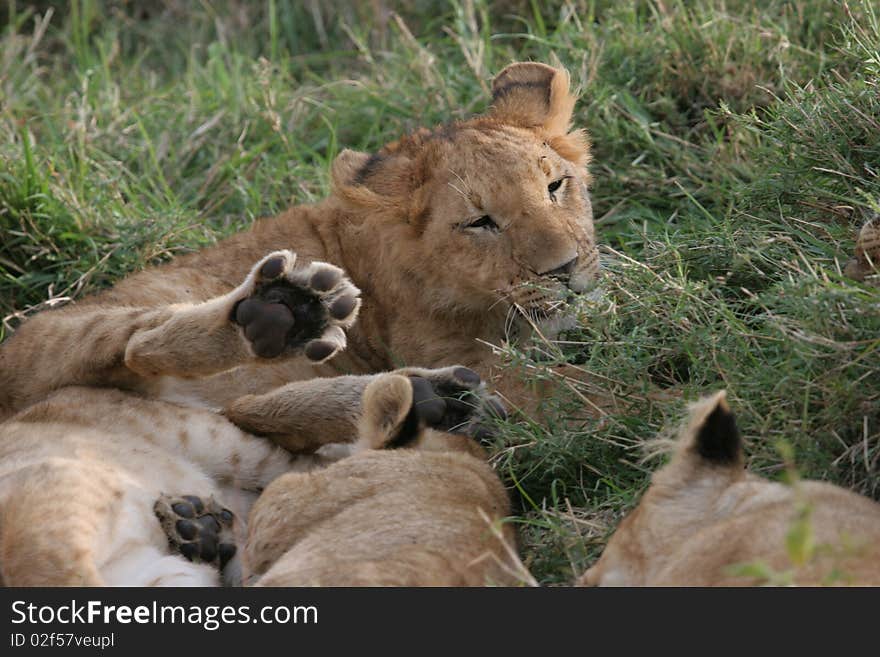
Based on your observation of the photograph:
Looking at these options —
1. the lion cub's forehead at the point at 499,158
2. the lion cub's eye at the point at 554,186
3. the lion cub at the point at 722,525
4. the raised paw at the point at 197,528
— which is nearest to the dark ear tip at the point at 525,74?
the lion cub's forehead at the point at 499,158

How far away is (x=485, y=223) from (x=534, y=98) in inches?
31.4

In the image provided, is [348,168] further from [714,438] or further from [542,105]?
[714,438]

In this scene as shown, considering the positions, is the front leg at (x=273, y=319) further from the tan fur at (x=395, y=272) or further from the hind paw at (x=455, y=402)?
the hind paw at (x=455, y=402)

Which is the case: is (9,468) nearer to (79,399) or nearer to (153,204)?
(79,399)

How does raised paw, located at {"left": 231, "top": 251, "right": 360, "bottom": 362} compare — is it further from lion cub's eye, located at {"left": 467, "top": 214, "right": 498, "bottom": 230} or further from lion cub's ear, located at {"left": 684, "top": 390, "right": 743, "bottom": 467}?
lion cub's ear, located at {"left": 684, "top": 390, "right": 743, "bottom": 467}

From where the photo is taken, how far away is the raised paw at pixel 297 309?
4133mm

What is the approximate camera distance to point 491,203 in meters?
4.86

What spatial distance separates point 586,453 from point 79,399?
1.67 m

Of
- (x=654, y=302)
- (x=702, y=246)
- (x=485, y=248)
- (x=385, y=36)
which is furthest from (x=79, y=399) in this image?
(x=385, y=36)

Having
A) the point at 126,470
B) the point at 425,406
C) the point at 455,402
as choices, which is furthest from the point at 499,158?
the point at 126,470

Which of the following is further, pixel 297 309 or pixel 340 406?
pixel 340 406

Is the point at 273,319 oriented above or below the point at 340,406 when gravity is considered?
above

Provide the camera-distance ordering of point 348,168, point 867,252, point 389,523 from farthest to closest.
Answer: point 348,168 → point 867,252 → point 389,523

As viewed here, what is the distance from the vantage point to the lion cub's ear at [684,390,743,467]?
314 centimetres
